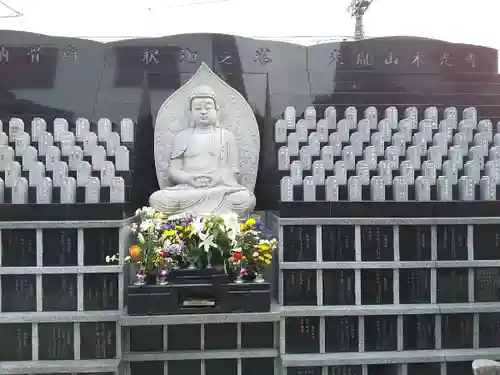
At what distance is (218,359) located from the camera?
180 inches

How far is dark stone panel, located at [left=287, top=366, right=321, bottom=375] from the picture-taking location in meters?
4.51

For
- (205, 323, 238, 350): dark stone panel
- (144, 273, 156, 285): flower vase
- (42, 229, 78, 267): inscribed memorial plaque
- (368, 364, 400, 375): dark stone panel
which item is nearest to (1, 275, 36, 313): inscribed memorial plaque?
(42, 229, 78, 267): inscribed memorial plaque

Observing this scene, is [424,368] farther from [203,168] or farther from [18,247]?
[18,247]

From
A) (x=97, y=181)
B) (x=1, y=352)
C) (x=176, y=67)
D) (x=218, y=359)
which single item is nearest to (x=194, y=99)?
(x=176, y=67)

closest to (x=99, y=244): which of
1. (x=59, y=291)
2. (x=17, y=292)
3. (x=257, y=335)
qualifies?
(x=59, y=291)

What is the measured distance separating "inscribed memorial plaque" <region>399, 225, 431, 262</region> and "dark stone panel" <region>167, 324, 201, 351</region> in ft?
6.77

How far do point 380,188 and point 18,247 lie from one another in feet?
11.2

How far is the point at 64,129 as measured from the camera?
510 cm

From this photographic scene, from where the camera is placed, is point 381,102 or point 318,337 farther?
point 381,102

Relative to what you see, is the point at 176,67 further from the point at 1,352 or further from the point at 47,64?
the point at 1,352

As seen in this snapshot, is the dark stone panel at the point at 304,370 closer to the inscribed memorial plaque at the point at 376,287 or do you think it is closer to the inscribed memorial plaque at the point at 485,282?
the inscribed memorial plaque at the point at 376,287

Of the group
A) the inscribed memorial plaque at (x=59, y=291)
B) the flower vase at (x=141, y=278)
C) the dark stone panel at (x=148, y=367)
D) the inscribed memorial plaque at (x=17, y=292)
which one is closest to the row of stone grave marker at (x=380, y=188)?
the flower vase at (x=141, y=278)

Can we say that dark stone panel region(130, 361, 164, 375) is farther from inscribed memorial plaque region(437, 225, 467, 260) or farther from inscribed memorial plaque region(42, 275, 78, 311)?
inscribed memorial plaque region(437, 225, 467, 260)

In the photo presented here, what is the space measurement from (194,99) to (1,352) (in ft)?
10.2
